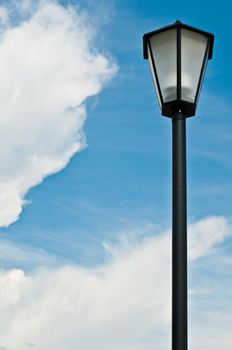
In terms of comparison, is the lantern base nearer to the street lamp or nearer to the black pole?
the street lamp

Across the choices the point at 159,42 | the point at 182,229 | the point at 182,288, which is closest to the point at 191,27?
the point at 159,42

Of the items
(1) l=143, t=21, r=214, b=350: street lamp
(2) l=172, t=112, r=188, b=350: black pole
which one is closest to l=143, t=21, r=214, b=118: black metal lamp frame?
(1) l=143, t=21, r=214, b=350: street lamp

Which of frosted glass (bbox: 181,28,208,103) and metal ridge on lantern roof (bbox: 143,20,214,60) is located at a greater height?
metal ridge on lantern roof (bbox: 143,20,214,60)

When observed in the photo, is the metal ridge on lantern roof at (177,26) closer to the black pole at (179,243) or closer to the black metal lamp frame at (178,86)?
the black metal lamp frame at (178,86)

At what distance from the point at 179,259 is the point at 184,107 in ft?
4.47

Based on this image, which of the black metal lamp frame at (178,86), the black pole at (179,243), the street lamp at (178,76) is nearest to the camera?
the black pole at (179,243)

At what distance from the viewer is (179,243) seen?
15.0 ft

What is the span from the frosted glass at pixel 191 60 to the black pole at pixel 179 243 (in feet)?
1.08

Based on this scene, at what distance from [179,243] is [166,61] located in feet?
5.28

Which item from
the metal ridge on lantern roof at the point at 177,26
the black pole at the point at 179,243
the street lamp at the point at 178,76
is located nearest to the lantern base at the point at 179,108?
the street lamp at the point at 178,76

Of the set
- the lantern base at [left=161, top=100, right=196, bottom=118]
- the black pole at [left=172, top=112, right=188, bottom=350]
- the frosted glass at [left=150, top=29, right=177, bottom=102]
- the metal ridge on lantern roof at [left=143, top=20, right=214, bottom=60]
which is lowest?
the black pole at [left=172, top=112, right=188, bottom=350]

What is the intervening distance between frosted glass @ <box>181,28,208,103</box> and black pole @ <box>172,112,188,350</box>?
329 mm

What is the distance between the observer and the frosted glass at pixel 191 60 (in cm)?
493

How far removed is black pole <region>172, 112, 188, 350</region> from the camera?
439 cm
